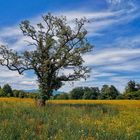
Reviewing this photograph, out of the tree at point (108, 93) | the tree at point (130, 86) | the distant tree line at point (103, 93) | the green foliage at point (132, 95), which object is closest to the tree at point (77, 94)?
the distant tree line at point (103, 93)

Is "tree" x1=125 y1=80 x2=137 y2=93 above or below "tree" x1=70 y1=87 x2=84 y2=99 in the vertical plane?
above

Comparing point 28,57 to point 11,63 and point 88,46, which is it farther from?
point 88,46

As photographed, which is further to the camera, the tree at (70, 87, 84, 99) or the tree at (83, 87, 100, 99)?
the tree at (70, 87, 84, 99)

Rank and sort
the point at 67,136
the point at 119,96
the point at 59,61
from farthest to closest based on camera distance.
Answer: the point at 119,96, the point at 59,61, the point at 67,136

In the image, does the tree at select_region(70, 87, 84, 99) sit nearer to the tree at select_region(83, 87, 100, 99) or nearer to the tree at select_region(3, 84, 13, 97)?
the tree at select_region(83, 87, 100, 99)

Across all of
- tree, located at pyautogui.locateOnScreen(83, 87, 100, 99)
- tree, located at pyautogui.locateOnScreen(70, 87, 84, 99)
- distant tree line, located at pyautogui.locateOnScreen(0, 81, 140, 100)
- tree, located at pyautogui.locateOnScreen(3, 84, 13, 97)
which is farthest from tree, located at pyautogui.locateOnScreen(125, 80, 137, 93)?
tree, located at pyautogui.locateOnScreen(3, 84, 13, 97)

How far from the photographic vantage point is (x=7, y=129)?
46.7 feet

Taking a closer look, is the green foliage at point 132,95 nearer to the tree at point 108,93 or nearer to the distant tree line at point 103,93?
the distant tree line at point 103,93

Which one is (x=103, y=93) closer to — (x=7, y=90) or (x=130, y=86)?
(x=130, y=86)

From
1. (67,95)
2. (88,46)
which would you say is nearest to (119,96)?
(67,95)

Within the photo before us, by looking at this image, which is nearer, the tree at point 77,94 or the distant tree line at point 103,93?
the distant tree line at point 103,93

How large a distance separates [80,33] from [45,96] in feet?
22.0

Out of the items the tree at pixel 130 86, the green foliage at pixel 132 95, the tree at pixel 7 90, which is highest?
the tree at pixel 130 86

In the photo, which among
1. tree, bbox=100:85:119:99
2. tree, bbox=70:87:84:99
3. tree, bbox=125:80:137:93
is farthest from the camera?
tree, bbox=125:80:137:93
